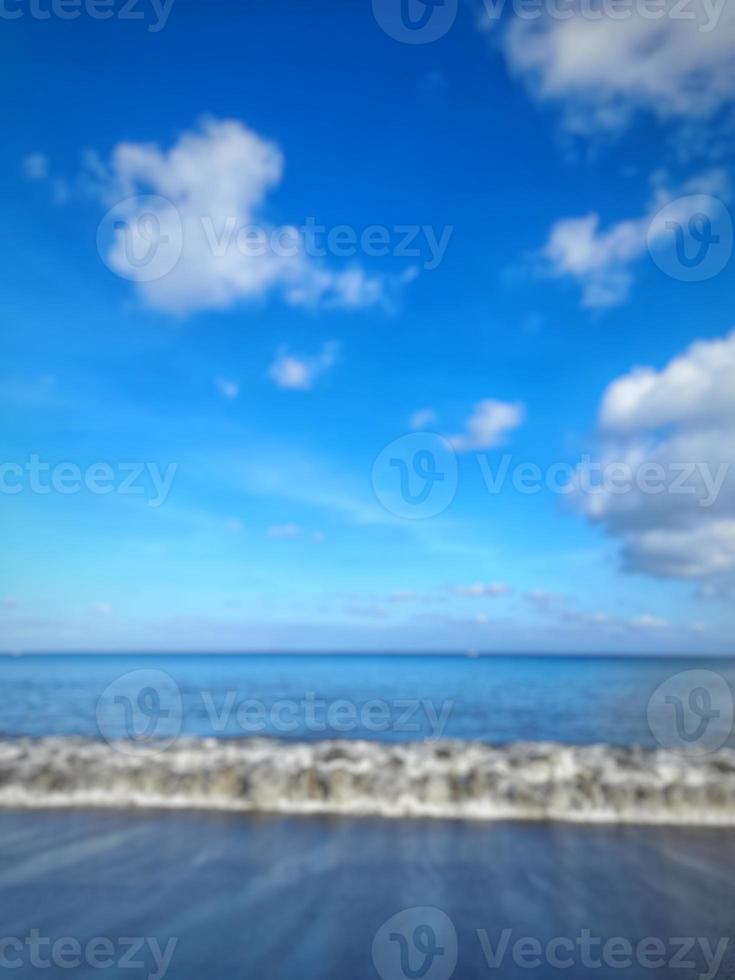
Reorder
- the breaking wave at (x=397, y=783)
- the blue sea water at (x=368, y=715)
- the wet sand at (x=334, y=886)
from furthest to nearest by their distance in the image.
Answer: the blue sea water at (x=368, y=715), the breaking wave at (x=397, y=783), the wet sand at (x=334, y=886)

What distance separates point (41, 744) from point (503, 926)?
31.8ft

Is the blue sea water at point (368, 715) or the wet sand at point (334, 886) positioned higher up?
the wet sand at point (334, 886)

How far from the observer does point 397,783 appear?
28.1ft

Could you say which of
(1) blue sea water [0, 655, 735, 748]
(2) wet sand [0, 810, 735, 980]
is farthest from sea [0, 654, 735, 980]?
(1) blue sea water [0, 655, 735, 748]

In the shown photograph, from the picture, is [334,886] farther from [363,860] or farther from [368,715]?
[368,715]

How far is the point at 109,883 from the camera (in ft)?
19.3

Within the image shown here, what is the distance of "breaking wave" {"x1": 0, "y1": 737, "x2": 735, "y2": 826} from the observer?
8.11m

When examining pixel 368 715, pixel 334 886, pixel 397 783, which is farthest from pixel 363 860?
pixel 368 715

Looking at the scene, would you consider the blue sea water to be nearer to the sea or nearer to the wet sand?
the sea

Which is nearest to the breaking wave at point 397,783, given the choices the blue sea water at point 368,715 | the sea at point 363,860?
the sea at point 363,860

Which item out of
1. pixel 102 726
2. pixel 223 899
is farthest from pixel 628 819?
pixel 102 726

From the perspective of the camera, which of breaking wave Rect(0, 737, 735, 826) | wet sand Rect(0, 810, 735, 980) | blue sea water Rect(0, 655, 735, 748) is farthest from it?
blue sea water Rect(0, 655, 735, 748)

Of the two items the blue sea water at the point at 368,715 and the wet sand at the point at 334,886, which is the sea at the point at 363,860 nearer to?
the wet sand at the point at 334,886

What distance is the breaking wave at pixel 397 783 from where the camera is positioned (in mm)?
8109
